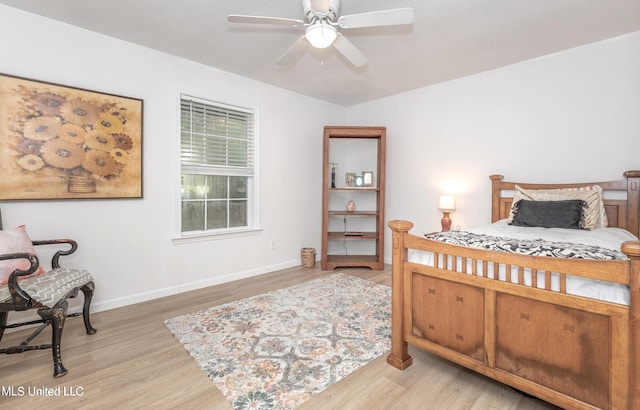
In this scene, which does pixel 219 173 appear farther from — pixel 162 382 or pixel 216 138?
pixel 162 382

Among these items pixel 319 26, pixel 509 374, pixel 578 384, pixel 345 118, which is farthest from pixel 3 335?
pixel 345 118

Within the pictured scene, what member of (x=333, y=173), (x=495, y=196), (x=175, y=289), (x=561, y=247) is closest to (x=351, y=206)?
(x=333, y=173)

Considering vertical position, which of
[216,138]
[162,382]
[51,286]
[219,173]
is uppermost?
[216,138]

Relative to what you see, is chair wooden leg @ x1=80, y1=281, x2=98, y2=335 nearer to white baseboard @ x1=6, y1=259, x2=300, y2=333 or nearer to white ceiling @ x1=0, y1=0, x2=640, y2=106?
white baseboard @ x1=6, y1=259, x2=300, y2=333

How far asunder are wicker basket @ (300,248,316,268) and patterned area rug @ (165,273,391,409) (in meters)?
1.08

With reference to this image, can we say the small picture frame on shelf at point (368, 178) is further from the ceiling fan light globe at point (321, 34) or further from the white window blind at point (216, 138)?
the ceiling fan light globe at point (321, 34)

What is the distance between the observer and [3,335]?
92.5 inches

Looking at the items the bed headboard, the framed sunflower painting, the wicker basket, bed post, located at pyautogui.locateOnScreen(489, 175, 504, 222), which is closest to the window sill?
the framed sunflower painting

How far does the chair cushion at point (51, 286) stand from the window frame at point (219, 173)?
Answer: 1146mm

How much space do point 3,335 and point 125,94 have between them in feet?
7.41

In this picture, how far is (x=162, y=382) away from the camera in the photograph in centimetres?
183

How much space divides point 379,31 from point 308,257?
3034 millimetres

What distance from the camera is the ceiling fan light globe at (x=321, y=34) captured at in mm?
2037

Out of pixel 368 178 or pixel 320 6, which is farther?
pixel 368 178
